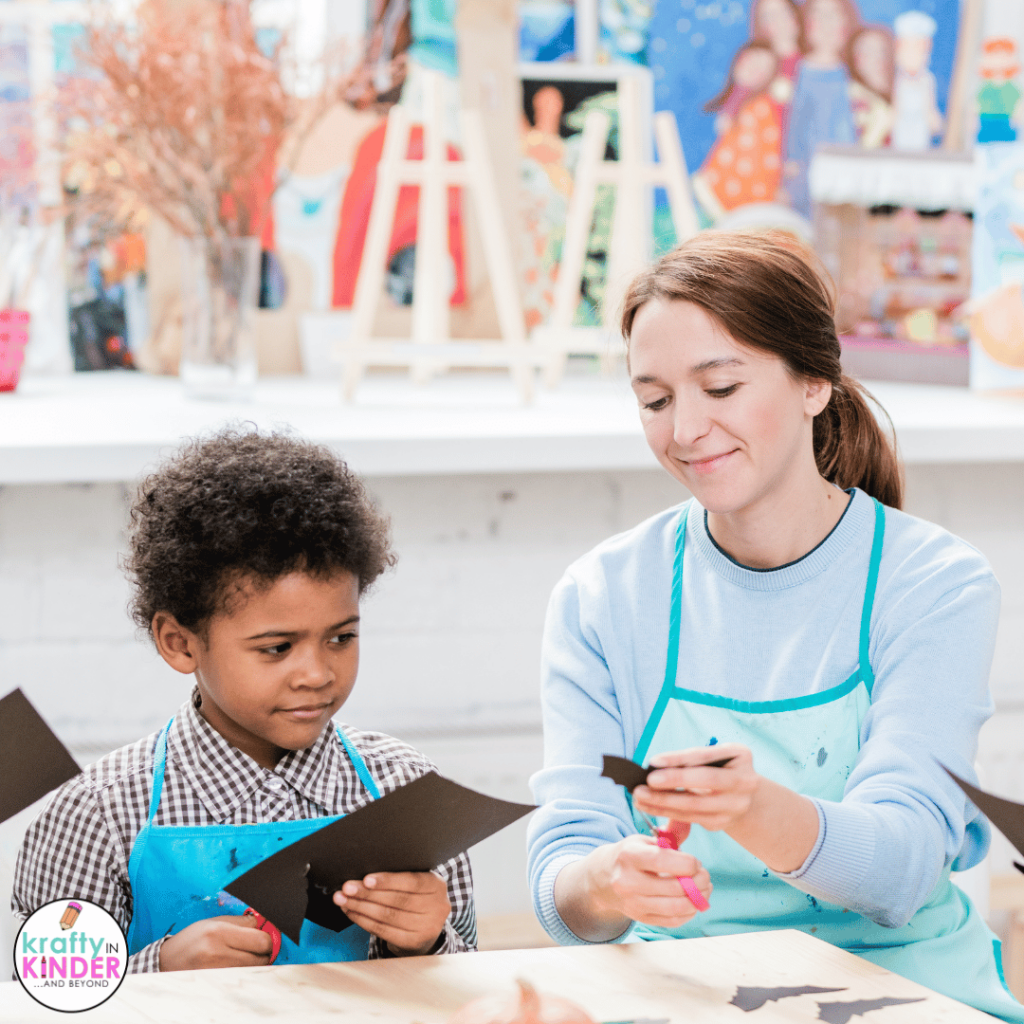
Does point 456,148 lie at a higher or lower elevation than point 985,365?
higher

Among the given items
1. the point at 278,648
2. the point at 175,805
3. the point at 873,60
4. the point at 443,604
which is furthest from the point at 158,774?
the point at 873,60

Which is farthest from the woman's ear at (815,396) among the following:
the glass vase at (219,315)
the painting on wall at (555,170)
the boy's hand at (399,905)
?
the painting on wall at (555,170)

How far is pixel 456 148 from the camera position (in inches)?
80.2

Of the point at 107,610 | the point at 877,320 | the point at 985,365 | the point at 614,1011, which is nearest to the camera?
the point at 614,1011

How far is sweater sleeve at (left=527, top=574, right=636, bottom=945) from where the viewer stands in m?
0.93

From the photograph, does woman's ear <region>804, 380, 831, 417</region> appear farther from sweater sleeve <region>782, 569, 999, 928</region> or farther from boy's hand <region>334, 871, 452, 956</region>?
boy's hand <region>334, 871, 452, 956</region>

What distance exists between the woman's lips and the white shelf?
478 mm

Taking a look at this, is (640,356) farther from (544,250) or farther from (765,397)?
(544,250)

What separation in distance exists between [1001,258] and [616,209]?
0.53 m

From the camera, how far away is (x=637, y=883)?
→ 767 mm

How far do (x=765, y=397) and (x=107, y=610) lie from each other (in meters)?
0.83

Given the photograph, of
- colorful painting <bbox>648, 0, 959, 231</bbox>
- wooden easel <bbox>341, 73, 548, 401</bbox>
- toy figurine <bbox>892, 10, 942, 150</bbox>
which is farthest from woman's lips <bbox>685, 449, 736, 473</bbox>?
toy figurine <bbox>892, 10, 942, 150</bbox>

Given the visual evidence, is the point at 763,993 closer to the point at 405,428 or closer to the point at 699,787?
the point at 699,787

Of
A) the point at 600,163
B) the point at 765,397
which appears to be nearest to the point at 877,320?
the point at 600,163
